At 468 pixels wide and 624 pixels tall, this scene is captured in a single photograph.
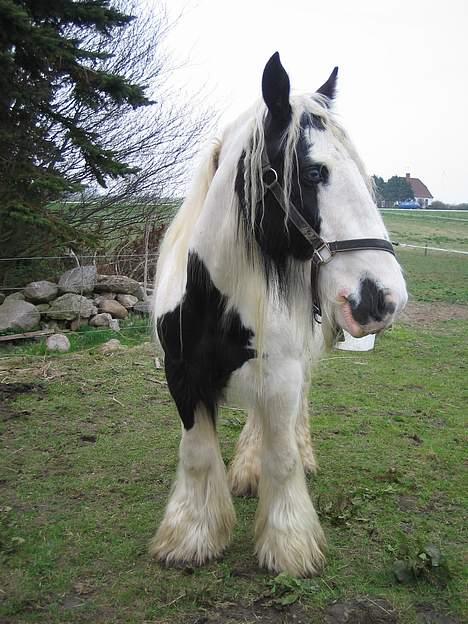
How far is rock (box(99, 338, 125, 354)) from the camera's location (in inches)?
241

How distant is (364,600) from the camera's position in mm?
2207

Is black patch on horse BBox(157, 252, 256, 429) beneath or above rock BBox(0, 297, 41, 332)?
above

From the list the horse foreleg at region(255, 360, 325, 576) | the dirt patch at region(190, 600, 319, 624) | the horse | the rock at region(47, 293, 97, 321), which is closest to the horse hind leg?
the horse

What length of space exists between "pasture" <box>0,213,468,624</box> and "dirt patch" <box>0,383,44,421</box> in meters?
0.02

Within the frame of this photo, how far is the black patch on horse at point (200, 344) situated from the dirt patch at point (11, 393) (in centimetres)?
236

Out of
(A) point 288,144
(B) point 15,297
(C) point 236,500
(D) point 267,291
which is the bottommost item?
(C) point 236,500

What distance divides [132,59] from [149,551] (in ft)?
27.6

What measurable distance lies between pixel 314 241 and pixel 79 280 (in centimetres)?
596

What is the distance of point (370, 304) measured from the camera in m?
1.64

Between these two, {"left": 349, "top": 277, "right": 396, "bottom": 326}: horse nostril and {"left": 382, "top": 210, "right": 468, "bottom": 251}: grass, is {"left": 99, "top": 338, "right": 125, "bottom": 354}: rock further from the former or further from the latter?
{"left": 382, "top": 210, "right": 468, "bottom": 251}: grass

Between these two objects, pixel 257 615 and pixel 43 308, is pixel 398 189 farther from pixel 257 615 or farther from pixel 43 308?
pixel 257 615

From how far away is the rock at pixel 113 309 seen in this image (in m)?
7.34

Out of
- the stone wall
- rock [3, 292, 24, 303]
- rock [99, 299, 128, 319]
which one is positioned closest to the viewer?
the stone wall

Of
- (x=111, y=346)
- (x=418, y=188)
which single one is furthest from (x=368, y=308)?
(x=418, y=188)
